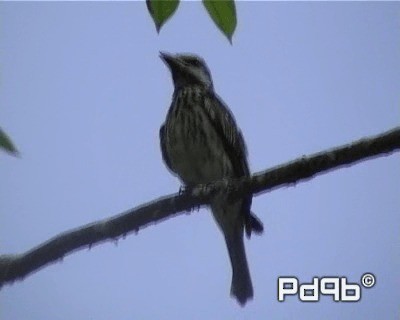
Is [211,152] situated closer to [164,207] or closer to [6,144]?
[164,207]

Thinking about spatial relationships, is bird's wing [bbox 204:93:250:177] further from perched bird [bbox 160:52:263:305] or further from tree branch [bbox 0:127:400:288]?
tree branch [bbox 0:127:400:288]

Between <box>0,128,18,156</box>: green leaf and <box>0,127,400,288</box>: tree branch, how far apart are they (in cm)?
44

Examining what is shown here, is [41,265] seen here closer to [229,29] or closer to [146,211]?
[146,211]

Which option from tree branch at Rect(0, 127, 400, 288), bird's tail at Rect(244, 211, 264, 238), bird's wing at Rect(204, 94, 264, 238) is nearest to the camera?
tree branch at Rect(0, 127, 400, 288)

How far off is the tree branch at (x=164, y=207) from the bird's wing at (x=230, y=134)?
2.81 ft

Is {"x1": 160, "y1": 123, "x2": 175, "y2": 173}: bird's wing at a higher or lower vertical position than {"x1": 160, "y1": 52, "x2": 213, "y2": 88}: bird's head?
lower

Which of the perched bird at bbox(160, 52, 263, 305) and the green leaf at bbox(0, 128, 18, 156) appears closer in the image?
the green leaf at bbox(0, 128, 18, 156)

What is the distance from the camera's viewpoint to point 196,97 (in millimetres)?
2777

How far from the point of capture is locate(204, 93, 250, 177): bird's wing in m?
2.51

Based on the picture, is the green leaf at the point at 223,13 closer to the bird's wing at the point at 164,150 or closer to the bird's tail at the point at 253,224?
the bird's tail at the point at 253,224

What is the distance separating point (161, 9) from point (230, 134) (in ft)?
5.44

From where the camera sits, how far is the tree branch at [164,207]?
1283 mm

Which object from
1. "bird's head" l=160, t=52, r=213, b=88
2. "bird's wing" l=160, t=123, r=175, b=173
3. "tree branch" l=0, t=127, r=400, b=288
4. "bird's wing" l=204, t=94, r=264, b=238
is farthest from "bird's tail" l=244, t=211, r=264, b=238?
"bird's head" l=160, t=52, r=213, b=88

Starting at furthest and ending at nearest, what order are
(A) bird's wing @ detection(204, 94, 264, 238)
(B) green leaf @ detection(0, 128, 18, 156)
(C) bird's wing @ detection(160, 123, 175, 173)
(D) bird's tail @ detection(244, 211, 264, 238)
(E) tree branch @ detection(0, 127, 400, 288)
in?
(C) bird's wing @ detection(160, 123, 175, 173) → (A) bird's wing @ detection(204, 94, 264, 238) → (D) bird's tail @ detection(244, 211, 264, 238) → (E) tree branch @ detection(0, 127, 400, 288) → (B) green leaf @ detection(0, 128, 18, 156)
